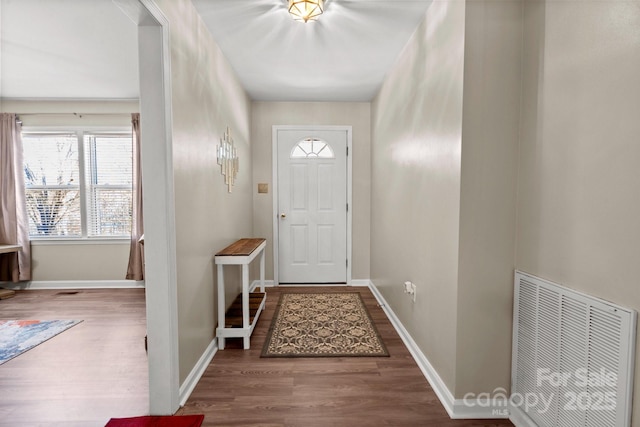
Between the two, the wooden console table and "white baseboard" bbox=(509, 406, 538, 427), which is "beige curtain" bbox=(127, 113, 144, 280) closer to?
the wooden console table

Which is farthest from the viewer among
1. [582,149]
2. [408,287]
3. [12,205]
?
[12,205]

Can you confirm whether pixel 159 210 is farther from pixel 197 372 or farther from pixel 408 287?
pixel 408 287

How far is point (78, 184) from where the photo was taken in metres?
3.97

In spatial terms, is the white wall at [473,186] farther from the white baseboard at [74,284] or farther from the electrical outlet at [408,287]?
the white baseboard at [74,284]

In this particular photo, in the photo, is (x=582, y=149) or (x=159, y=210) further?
(x=159, y=210)

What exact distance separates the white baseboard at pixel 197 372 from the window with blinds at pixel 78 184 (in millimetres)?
2664

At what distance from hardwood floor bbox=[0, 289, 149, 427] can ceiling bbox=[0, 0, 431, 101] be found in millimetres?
2559

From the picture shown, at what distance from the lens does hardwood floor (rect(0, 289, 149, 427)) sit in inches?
65.3

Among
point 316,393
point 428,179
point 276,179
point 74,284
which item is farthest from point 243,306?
point 74,284

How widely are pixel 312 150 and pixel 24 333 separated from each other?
3550 mm

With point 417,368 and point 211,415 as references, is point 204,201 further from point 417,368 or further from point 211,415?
point 417,368

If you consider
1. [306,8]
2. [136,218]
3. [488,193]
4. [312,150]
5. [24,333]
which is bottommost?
[24,333]

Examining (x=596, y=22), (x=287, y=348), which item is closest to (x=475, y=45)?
(x=596, y=22)

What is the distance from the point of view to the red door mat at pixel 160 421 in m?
1.52
